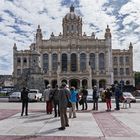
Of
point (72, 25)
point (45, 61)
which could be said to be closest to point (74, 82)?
point (45, 61)

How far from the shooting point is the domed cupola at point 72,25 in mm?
115500

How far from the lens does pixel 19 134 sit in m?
11.4

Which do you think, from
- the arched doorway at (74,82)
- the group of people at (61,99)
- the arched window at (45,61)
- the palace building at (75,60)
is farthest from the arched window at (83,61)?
the group of people at (61,99)

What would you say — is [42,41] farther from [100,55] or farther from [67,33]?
[100,55]

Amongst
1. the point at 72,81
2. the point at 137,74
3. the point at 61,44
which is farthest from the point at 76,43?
the point at 137,74

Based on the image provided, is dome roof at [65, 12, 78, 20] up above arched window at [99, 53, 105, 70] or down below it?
above

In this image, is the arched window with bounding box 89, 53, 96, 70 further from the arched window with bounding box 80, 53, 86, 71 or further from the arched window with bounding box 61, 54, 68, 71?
the arched window with bounding box 61, 54, 68, 71

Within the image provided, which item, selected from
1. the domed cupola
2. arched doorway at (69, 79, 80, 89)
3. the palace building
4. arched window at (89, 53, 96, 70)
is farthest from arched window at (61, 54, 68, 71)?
the domed cupola

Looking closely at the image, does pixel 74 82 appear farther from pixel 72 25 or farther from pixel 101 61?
pixel 72 25

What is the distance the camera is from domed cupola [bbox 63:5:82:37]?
116 metres

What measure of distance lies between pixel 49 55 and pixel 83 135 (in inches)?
3797

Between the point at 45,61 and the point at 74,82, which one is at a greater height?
the point at 45,61

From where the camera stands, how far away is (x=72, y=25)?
378 feet

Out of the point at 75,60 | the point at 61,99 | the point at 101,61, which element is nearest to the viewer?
the point at 61,99
